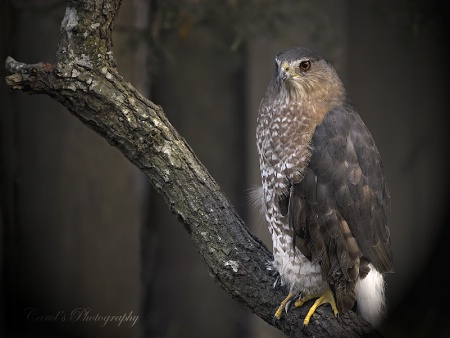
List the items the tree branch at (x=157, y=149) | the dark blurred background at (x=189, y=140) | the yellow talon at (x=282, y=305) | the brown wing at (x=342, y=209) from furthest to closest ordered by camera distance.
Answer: the dark blurred background at (x=189, y=140), the yellow talon at (x=282, y=305), the brown wing at (x=342, y=209), the tree branch at (x=157, y=149)

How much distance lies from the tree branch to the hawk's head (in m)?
0.46

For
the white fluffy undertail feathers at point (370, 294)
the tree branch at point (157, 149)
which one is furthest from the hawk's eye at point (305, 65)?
the white fluffy undertail feathers at point (370, 294)

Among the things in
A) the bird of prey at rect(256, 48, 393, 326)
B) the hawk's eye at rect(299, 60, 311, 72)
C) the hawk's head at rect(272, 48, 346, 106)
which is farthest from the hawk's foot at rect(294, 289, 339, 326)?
the hawk's eye at rect(299, 60, 311, 72)

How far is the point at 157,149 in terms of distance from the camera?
8.01ft

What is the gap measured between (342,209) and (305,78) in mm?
526

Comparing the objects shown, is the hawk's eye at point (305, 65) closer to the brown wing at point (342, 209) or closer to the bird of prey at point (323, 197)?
the bird of prey at point (323, 197)

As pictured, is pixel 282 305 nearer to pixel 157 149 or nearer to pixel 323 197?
pixel 323 197


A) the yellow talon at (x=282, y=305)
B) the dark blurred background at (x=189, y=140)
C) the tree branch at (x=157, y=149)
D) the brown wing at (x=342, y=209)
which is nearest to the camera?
the tree branch at (x=157, y=149)

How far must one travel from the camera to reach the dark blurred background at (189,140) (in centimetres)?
346

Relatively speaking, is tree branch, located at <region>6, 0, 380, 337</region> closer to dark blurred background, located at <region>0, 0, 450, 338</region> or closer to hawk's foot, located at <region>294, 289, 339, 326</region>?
hawk's foot, located at <region>294, 289, 339, 326</region>

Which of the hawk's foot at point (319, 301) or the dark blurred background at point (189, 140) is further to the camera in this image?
the dark blurred background at point (189, 140)

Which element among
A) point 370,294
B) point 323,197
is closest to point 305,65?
point 323,197

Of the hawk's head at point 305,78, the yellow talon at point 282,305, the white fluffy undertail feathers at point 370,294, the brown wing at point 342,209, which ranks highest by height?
the hawk's head at point 305,78

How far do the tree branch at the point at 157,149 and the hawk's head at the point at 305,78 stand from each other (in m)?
0.46
